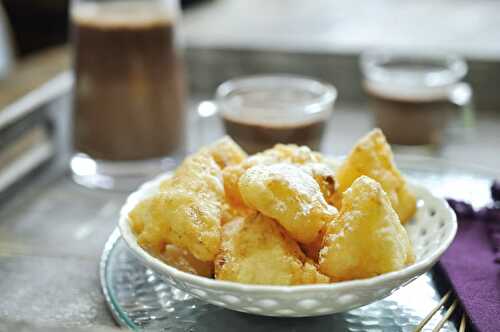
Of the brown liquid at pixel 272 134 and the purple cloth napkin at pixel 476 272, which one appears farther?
the brown liquid at pixel 272 134

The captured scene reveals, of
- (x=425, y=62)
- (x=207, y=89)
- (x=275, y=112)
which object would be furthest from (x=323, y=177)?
(x=207, y=89)

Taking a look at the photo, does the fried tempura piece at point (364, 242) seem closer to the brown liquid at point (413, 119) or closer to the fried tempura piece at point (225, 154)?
the fried tempura piece at point (225, 154)

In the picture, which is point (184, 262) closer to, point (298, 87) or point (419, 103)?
point (298, 87)

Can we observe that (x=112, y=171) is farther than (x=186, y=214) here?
Yes

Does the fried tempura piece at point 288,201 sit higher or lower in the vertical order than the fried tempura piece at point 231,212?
higher

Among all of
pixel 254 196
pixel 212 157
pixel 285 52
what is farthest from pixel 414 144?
pixel 254 196

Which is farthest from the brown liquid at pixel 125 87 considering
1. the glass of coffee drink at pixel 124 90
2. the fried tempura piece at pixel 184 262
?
the fried tempura piece at pixel 184 262

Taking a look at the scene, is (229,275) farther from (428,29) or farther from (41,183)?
(428,29)

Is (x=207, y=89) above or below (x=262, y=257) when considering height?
below
